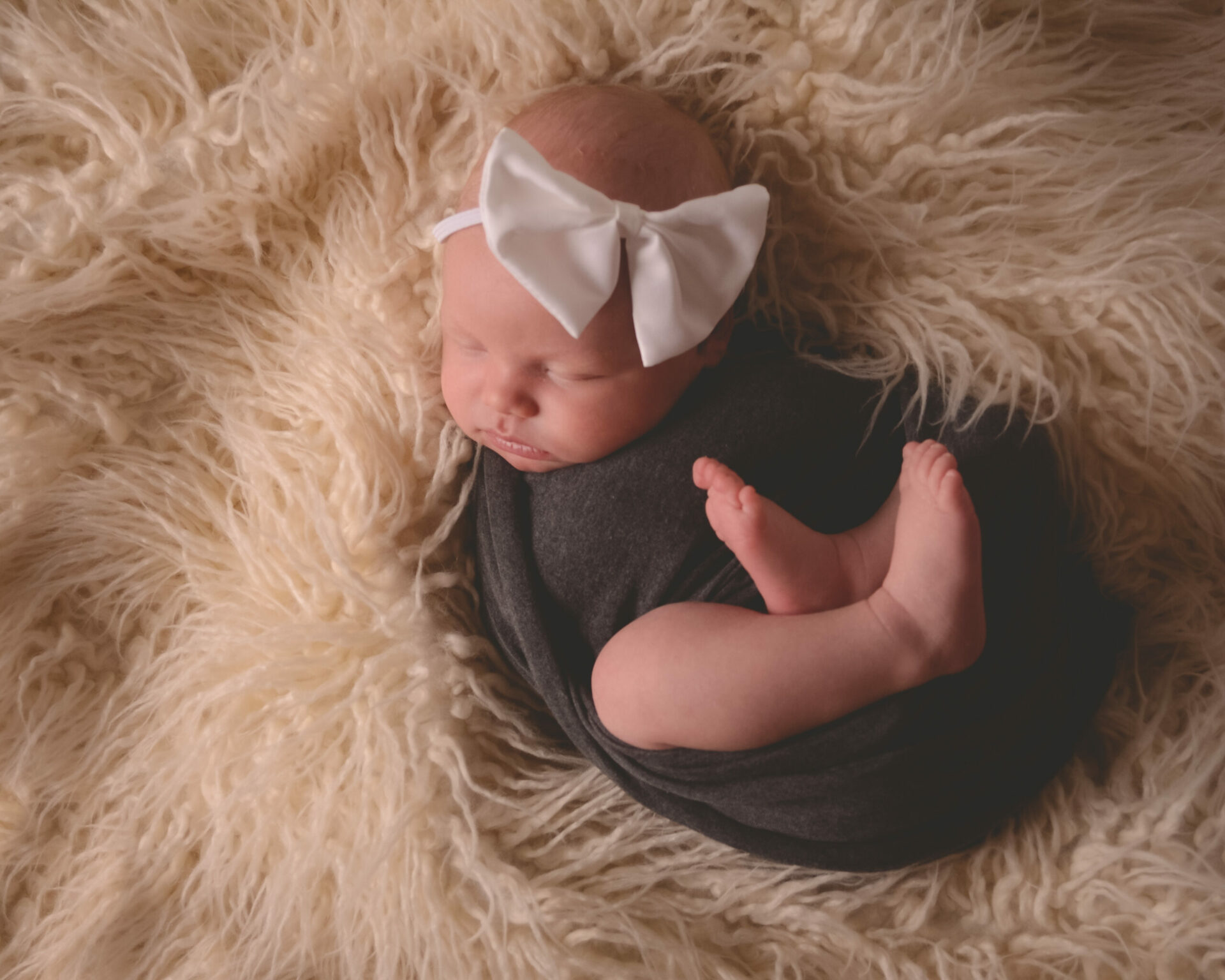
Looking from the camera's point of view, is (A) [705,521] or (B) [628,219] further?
(A) [705,521]

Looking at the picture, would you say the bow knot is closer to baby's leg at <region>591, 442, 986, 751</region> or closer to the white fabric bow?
the white fabric bow

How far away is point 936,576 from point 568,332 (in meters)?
0.38

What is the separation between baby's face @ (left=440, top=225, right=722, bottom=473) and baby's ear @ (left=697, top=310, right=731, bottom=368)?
1cm

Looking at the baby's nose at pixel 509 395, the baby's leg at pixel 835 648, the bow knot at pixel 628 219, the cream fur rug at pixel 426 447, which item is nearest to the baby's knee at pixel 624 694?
A: the baby's leg at pixel 835 648

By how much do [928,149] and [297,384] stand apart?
69 cm

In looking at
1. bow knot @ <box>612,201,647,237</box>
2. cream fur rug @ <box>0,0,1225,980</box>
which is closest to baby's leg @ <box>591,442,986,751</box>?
cream fur rug @ <box>0,0,1225,980</box>

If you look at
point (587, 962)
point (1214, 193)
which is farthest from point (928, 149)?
point (587, 962)

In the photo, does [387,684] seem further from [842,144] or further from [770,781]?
[842,144]

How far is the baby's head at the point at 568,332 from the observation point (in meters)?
0.85

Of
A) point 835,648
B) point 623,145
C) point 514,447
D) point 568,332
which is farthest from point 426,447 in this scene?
point 835,648

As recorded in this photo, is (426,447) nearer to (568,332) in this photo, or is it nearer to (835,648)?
(568,332)

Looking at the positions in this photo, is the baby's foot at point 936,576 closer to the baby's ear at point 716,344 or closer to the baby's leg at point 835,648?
the baby's leg at point 835,648

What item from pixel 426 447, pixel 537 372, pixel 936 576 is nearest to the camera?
pixel 936 576

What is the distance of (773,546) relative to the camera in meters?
0.82
